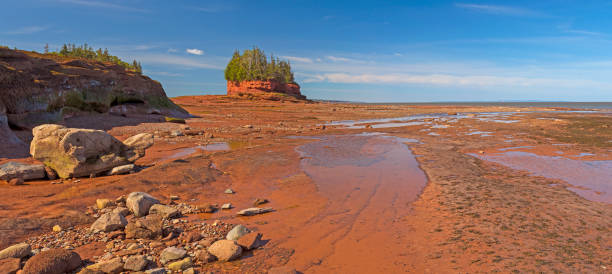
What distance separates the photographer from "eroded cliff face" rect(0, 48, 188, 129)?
13.3 m

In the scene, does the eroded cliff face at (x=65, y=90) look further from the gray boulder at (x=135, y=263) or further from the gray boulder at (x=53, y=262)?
the gray boulder at (x=135, y=263)

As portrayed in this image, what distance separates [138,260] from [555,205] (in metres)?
8.36

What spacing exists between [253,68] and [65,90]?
253 feet

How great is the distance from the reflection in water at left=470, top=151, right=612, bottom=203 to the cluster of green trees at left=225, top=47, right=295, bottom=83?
83.1 m

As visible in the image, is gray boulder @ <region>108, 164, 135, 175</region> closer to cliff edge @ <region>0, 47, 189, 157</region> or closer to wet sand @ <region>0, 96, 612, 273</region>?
wet sand @ <region>0, 96, 612, 273</region>

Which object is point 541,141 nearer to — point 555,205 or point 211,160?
point 555,205

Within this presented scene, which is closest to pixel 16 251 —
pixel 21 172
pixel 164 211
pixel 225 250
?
pixel 164 211

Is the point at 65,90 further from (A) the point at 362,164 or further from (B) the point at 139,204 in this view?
(A) the point at 362,164

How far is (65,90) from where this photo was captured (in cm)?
1769

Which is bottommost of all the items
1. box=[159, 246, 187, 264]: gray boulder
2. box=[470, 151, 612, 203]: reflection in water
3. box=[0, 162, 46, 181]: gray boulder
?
box=[159, 246, 187, 264]: gray boulder

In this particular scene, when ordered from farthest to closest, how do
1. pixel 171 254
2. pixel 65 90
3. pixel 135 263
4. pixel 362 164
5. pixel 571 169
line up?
pixel 65 90 < pixel 362 164 < pixel 571 169 < pixel 171 254 < pixel 135 263

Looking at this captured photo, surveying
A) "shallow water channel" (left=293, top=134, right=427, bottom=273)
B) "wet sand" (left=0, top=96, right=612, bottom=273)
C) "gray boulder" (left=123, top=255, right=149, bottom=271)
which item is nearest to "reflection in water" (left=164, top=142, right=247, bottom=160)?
"wet sand" (left=0, top=96, right=612, bottom=273)

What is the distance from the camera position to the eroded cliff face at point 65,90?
13.3 meters

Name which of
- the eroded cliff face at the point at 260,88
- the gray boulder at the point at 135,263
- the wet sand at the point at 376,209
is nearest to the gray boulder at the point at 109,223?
the wet sand at the point at 376,209
